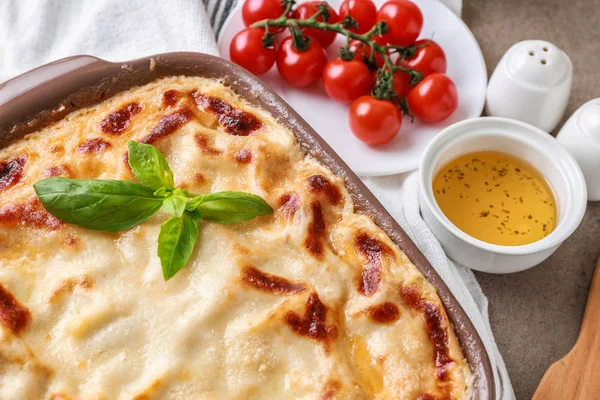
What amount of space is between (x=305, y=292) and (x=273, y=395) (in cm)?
33

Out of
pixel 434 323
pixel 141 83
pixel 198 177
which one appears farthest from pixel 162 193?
pixel 434 323

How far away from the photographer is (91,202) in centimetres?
228

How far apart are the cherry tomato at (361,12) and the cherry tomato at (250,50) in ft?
1.45

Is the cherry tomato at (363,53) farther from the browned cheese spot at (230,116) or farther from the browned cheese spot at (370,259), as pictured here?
the browned cheese spot at (370,259)

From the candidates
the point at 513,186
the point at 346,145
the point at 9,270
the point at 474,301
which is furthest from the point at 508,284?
the point at 9,270

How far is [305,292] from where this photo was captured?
2.30 metres

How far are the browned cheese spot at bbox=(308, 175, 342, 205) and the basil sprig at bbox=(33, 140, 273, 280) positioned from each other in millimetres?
198

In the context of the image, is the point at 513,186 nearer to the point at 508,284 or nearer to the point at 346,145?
the point at 508,284

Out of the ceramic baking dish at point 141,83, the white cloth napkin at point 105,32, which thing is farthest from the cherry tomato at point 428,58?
the ceramic baking dish at point 141,83

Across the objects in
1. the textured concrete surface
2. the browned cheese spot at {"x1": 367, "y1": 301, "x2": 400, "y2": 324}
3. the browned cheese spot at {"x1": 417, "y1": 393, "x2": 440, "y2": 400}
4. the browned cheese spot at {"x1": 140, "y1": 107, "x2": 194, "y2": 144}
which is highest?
the browned cheese spot at {"x1": 140, "y1": 107, "x2": 194, "y2": 144}

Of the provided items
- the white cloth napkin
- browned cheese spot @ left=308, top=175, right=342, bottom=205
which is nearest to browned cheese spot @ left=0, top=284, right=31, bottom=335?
browned cheese spot @ left=308, top=175, right=342, bottom=205

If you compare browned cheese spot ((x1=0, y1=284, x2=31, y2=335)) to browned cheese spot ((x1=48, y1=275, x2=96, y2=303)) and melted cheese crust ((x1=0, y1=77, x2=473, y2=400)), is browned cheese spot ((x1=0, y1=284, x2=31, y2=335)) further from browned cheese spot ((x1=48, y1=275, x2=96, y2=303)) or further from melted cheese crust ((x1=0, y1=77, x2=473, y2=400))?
browned cheese spot ((x1=48, y1=275, x2=96, y2=303))

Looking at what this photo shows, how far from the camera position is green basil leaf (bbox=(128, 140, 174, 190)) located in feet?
7.83

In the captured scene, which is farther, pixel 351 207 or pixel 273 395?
pixel 351 207
